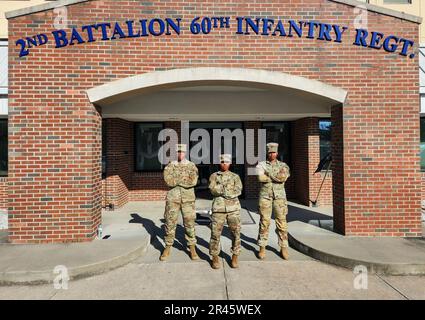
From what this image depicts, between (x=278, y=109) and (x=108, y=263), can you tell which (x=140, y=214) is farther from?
(x=278, y=109)

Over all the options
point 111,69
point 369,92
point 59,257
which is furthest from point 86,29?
point 369,92

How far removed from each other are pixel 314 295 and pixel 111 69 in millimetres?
5216

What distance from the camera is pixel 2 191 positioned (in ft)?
31.0

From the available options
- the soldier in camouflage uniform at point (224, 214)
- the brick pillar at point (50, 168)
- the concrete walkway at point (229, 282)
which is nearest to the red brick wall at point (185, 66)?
the brick pillar at point (50, 168)

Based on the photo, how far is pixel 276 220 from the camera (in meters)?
5.18

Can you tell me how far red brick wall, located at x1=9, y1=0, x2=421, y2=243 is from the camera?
220 inches

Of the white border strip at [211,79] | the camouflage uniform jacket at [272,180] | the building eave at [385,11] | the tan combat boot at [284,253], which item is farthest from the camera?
the building eave at [385,11]

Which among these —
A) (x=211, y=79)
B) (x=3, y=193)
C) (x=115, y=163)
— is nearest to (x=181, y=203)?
(x=211, y=79)

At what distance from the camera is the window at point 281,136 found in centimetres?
1121

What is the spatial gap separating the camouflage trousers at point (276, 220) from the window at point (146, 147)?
21.4ft

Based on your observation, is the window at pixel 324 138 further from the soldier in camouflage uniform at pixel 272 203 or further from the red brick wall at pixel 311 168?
the soldier in camouflage uniform at pixel 272 203

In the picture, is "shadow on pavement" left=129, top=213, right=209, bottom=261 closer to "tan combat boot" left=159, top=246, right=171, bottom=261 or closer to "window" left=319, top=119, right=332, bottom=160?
"tan combat boot" left=159, top=246, right=171, bottom=261

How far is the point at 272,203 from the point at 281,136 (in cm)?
649

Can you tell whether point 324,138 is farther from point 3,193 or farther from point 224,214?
point 3,193
